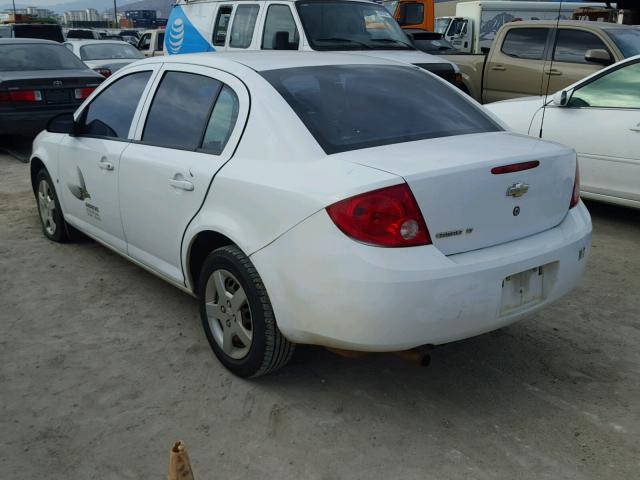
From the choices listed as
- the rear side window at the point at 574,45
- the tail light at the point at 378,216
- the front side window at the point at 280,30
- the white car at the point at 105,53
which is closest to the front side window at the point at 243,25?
the front side window at the point at 280,30

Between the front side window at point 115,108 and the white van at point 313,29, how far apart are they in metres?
3.88

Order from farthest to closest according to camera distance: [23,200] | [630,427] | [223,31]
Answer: [223,31], [23,200], [630,427]

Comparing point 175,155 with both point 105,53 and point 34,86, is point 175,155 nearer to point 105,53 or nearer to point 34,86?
point 34,86

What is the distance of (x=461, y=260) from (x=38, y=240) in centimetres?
414

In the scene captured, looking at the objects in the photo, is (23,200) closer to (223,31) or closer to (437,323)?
(223,31)

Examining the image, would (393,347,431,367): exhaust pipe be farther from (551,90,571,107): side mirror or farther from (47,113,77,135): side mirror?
(551,90,571,107): side mirror

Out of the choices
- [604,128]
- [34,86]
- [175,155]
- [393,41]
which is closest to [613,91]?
[604,128]

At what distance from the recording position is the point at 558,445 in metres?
2.82

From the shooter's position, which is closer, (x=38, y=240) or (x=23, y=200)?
(x=38, y=240)

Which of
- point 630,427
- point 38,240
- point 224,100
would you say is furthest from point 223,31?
point 630,427

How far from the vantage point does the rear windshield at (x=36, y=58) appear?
9.55m

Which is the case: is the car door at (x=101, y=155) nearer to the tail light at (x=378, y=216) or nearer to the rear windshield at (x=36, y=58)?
the tail light at (x=378, y=216)

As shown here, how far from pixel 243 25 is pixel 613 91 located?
496 centimetres

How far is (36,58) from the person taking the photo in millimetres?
9812
